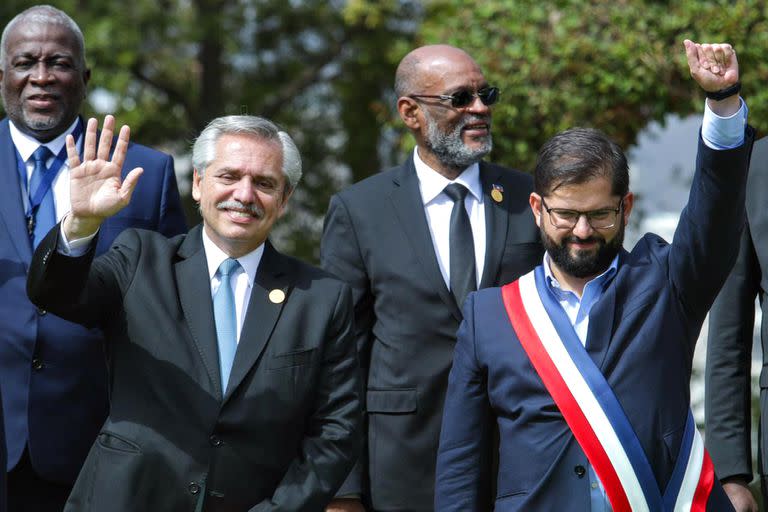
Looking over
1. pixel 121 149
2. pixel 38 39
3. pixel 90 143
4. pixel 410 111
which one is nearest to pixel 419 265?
pixel 410 111

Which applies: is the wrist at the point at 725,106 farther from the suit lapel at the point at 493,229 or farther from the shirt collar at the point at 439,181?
the shirt collar at the point at 439,181

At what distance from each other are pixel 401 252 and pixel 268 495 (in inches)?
45.9

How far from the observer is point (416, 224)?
4.77 m

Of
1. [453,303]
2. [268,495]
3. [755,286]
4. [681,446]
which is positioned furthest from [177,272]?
[755,286]

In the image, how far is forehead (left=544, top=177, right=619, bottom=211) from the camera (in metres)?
3.70

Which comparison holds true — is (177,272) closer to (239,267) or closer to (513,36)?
(239,267)

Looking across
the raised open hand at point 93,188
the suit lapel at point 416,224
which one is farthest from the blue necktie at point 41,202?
the suit lapel at point 416,224

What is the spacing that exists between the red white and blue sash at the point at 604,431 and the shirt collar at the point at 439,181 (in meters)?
1.22

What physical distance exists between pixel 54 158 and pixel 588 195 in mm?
2020

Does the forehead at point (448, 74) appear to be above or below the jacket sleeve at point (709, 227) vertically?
above

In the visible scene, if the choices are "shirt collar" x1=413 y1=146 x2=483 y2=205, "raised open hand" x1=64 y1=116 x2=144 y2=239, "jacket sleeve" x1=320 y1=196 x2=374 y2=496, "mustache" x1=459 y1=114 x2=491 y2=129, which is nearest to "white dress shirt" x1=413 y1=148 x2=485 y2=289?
"shirt collar" x1=413 y1=146 x2=483 y2=205

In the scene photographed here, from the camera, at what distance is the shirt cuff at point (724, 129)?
3.49 meters

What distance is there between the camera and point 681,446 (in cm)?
361

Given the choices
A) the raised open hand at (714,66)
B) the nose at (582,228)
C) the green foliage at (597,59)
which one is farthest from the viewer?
the green foliage at (597,59)
